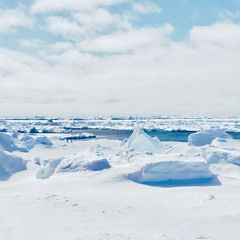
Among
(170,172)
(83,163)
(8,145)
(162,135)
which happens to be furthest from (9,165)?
(162,135)

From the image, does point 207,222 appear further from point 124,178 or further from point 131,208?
point 124,178

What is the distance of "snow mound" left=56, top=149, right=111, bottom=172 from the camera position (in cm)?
1116

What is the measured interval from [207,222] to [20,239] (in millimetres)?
3276

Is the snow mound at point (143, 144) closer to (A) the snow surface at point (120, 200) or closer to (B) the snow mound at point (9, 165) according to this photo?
(A) the snow surface at point (120, 200)

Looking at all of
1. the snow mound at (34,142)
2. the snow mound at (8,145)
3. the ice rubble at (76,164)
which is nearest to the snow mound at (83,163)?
the ice rubble at (76,164)

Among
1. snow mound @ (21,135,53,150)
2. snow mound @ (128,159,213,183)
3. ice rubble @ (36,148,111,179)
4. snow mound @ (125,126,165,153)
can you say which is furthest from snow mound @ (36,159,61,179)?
snow mound @ (21,135,53,150)

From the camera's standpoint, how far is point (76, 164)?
1159 cm

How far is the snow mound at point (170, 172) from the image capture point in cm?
1024

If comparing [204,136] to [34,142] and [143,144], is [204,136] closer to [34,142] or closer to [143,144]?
[143,144]

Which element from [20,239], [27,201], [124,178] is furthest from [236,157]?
[20,239]

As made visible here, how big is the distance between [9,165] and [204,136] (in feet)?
45.6

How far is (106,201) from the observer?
8328 mm

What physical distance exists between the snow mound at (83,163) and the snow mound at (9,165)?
2.17 metres

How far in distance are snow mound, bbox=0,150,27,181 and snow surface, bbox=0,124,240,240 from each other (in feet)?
0.11
